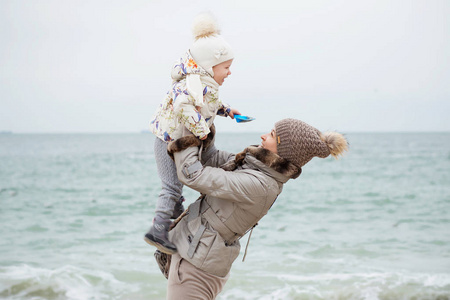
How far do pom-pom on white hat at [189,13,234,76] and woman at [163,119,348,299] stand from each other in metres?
0.40

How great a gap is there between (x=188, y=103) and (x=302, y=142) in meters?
0.58

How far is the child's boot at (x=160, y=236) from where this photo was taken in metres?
2.33

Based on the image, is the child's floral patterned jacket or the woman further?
the woman

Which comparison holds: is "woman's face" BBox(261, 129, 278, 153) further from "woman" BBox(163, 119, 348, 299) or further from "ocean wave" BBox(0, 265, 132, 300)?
"ocean wave" BBox(0, 265, 132, 300)

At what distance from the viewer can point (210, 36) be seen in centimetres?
237

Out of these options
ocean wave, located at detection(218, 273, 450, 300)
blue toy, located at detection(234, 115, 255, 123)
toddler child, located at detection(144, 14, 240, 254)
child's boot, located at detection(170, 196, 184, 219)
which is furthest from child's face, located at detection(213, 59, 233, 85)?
ocean wave, located at detection(218, 273, 450, 300)

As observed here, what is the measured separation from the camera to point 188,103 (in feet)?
7.21

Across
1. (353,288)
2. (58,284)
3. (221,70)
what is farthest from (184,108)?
(58,284)

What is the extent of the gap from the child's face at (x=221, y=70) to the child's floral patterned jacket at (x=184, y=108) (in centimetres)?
3

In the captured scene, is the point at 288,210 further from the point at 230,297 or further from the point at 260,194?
the point at 260,194

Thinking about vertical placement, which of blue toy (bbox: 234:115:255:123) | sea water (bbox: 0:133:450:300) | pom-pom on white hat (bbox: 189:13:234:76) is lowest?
sea water (bbox: 0:133:450:300)

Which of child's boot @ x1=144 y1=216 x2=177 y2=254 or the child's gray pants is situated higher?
the child's gray pants

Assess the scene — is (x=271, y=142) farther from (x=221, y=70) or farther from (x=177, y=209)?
(x=177, y=209)

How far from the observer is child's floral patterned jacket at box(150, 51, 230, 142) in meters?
2.19
